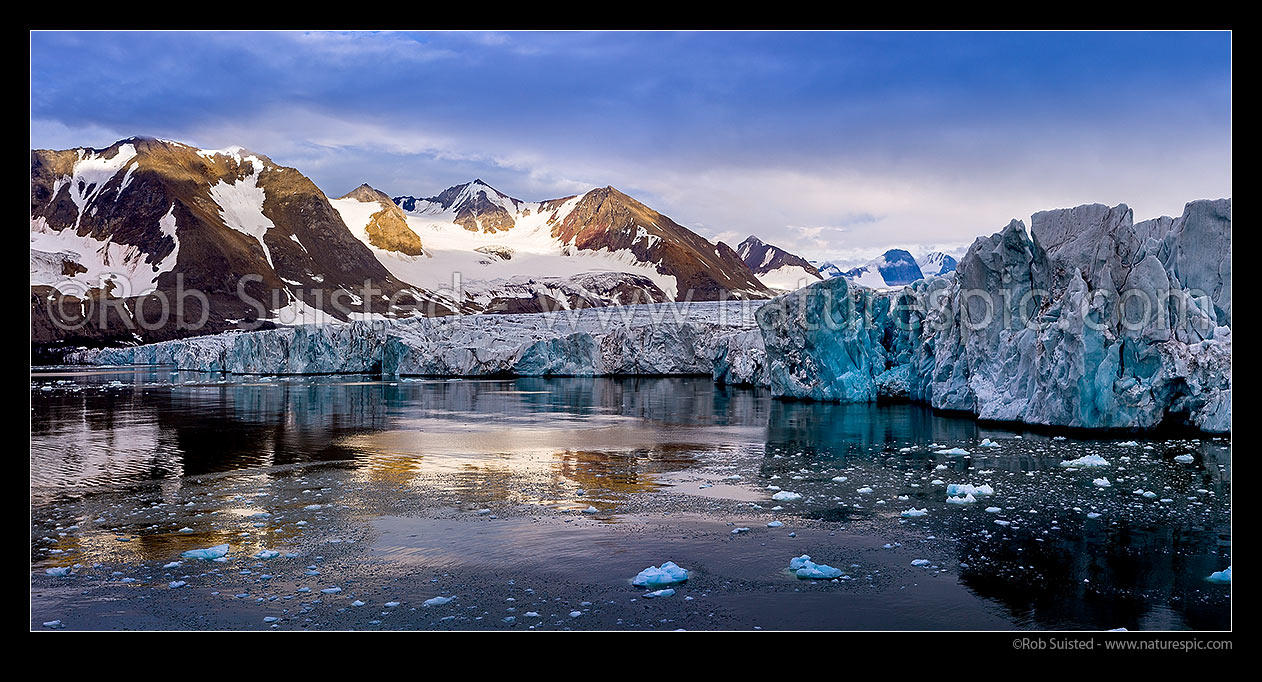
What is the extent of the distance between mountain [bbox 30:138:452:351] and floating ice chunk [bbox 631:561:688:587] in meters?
110

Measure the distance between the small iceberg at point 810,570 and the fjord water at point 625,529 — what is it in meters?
0.12

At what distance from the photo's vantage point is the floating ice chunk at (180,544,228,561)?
750 cm

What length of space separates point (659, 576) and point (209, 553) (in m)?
4.14

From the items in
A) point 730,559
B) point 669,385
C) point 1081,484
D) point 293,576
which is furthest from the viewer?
point 669,385

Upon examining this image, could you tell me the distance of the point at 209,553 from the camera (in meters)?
7.53

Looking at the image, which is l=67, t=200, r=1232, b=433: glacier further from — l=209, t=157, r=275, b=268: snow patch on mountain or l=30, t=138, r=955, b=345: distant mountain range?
l=209, t=157, r=275, b=268: snow patch on mountain

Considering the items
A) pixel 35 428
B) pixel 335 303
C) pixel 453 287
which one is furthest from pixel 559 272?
pixel 35 428

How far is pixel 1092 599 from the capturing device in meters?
6.34

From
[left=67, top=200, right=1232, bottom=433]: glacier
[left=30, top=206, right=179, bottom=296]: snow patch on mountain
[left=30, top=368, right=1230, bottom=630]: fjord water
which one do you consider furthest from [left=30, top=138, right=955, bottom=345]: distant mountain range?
[left=30, top=368, right=1230, bottom=630]: fjord water

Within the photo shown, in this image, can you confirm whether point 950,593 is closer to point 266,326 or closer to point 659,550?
point 659,550
